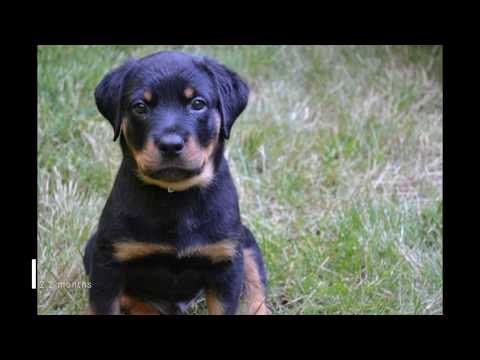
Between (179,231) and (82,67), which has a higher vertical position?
(82,67)

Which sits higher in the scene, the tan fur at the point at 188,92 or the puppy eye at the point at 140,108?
the tan fur at the point at 188,92

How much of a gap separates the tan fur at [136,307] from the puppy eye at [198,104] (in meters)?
1.10

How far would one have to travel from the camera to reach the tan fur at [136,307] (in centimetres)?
382

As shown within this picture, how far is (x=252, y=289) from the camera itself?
3986mm

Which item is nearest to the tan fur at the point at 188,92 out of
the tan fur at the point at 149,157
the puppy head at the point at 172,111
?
the puppy head at the point at 172,111

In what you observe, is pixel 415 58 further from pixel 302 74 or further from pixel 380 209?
pixel 380 209

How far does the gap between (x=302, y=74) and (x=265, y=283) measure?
2.88m

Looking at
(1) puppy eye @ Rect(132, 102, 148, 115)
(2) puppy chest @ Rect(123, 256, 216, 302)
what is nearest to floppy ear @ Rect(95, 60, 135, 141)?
(1) puppy eye @ Rect(132, 102, 148, 115)

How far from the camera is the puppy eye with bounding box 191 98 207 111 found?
Answer: 335cm

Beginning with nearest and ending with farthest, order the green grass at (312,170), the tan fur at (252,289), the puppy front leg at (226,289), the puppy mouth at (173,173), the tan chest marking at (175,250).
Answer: the puppy mouth at (173,173) < the tan chest marking at (175,250) < the puppy front leg at (226,289) < the tan fur at (252,289) < the green grass at (312,170)

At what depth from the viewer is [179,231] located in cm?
349

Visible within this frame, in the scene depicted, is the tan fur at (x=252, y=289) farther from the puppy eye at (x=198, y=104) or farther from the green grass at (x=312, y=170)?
the puppy eye at (x=198, y=104)

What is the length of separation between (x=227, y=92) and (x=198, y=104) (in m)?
0.23
